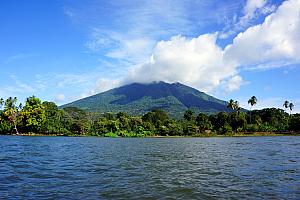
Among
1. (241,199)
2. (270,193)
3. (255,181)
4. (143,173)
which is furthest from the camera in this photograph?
(143,173)

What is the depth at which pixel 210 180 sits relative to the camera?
1978 centimetres

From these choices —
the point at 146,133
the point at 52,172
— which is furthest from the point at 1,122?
the point at 52,172

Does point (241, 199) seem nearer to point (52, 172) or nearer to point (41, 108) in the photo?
point (52, 172)

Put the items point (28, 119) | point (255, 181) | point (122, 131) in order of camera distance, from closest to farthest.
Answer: point (255, 181), point (28, 119), point (122, 131)

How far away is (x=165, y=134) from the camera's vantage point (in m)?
138

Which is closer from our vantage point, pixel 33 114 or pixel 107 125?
pixel 33 114

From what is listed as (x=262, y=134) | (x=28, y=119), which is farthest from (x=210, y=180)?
(x=262, y=134)

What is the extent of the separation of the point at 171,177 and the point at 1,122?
124 metres

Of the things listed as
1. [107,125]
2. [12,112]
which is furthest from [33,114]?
[107,125]

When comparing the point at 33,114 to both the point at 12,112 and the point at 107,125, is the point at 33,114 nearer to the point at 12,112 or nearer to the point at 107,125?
the point at 12,112

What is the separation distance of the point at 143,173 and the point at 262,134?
124550mm

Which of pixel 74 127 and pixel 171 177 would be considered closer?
pixel 171 177

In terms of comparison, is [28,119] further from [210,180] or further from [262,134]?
[210,180]

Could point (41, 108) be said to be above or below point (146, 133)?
above
